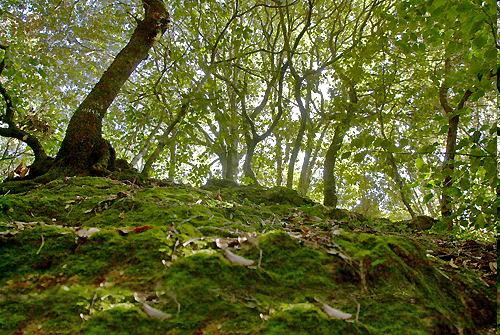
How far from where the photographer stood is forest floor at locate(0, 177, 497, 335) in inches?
47.4

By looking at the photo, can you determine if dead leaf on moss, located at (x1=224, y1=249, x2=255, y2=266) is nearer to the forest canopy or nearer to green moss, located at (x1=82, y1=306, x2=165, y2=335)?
green moss, located at (x1=82, y1=306, x2=165, y2=335)

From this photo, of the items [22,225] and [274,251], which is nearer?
[274,251]

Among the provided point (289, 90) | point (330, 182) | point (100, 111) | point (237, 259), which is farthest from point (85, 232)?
point (289, 90)

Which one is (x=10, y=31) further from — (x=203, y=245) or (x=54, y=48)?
(x=203, y=245)

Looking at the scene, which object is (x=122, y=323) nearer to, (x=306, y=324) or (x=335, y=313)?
(x=306, y=324)

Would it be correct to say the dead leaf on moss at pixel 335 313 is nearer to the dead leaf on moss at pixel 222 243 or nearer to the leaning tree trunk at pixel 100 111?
the dead leaf on moss at pixel 222 243

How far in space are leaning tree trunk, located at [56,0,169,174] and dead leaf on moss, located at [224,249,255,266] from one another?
337 cm

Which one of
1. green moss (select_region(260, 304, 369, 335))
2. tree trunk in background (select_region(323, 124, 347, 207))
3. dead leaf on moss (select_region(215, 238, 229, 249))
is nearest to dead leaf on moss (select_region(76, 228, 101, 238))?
dead leaf on moss (select_region(215, 238, 229, 249))

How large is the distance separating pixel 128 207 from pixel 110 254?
118cm

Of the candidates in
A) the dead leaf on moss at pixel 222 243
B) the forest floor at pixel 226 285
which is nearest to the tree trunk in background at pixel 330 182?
the forest floor at pixel 226 285

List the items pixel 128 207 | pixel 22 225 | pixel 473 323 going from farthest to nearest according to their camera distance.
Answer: pixel 128 207 < pixel 22 225 < pixel 473 323

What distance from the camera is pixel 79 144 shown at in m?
4.47

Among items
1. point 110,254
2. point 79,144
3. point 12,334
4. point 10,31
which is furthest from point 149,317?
point 10,31

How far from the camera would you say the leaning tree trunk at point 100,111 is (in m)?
4.45
